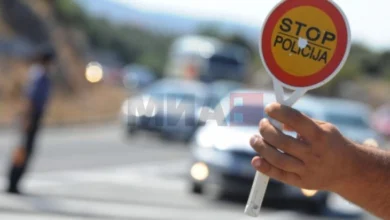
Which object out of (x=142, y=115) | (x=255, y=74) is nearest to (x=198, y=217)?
(x=142, y=115)

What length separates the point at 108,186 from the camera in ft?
50.2

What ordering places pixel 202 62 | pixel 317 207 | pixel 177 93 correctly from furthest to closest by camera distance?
pixel 202 62 → pixel 177 93 → pixel 317 207

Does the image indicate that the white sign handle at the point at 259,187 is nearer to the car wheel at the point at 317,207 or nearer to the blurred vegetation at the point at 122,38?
the car wheel at the point at 317,207

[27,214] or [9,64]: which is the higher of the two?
[27,214]

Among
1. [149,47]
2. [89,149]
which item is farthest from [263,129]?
[149,47]

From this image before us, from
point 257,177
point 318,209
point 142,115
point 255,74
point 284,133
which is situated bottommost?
point 255,74

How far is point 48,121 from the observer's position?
34.6m

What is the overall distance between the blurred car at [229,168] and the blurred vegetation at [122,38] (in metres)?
45.2

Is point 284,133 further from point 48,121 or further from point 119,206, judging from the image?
point 48,121

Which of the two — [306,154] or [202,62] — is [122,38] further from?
[306,154]

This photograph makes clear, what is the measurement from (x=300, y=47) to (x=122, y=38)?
8470 centimetres

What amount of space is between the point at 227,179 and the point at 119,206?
2.73 meters

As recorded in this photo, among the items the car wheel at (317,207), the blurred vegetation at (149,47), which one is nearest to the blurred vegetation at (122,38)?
the blurred vegetation at (149,47)

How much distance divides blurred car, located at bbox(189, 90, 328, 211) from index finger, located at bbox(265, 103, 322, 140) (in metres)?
9.87
